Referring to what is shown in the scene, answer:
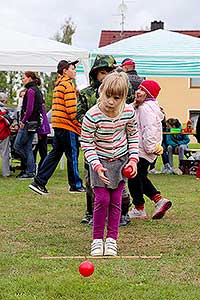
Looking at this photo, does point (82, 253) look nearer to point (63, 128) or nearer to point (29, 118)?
point (63, 128)

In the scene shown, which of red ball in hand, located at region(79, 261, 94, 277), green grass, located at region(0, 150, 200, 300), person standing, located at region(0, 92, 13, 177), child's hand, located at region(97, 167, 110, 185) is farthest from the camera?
person standing, located at region(0, 92, 13, 177)

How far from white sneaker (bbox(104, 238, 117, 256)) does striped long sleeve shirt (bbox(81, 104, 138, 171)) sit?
0.67 m

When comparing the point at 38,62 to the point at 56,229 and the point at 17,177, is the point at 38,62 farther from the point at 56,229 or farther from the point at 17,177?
the point at 56,229

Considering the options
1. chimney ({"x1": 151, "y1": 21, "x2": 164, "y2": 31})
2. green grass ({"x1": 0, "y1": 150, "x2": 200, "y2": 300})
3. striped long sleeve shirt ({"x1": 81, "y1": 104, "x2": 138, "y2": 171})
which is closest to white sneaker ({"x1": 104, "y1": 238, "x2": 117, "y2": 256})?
green grass ({"x1": 0, "y1": 150, "x2": 200, "y2": 300})

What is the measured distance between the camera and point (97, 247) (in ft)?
21.0

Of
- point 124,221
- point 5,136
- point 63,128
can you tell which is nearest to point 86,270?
point 124,221

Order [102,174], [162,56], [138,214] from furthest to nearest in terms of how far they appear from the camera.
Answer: [162,56] → [138,214] → [102,174]

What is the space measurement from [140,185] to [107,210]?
196cm

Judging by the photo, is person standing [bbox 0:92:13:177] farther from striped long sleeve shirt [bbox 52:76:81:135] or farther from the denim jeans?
striped long sleeve shirt [bbox 52:76:81:135]

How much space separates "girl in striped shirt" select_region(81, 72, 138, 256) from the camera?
249 inches

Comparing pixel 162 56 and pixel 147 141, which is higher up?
pixel 162 56

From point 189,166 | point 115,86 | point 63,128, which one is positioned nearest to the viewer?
point 115,86

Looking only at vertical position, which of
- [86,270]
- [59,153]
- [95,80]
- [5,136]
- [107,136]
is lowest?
[5,136]

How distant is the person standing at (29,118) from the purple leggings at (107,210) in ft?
22.4
